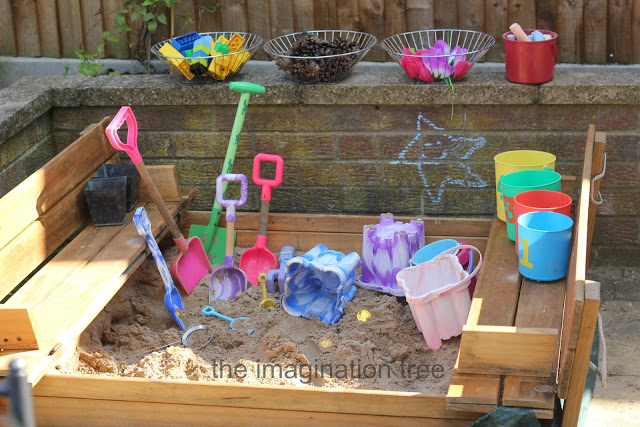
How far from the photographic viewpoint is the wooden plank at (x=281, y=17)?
405 centimetres

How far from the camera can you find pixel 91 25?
4.31 meters

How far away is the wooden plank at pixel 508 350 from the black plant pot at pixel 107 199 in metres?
1.78

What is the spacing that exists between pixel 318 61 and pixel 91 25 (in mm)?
1433

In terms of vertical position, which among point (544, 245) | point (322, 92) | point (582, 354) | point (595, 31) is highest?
point (595, 31)

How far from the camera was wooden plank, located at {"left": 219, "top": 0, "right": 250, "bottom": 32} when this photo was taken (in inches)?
162

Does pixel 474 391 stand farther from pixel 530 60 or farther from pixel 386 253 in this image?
pixel 530 60

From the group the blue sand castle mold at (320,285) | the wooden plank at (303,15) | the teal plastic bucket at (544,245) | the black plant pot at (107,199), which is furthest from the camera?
the wooden plank at (303,15)

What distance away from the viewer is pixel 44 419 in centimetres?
273

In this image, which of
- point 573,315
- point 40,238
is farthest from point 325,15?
point 573,315

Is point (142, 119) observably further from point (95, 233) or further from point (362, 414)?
point (362, 414)

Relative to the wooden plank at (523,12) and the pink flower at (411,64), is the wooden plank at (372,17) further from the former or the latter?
the wooden plank at (523,12)

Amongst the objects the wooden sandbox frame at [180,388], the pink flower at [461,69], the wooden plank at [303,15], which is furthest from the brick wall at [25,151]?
the pink flower at [461,69]

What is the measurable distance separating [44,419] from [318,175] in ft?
5.81

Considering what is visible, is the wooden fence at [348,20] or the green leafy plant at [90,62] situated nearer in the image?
the wooden fence at [348,20]
